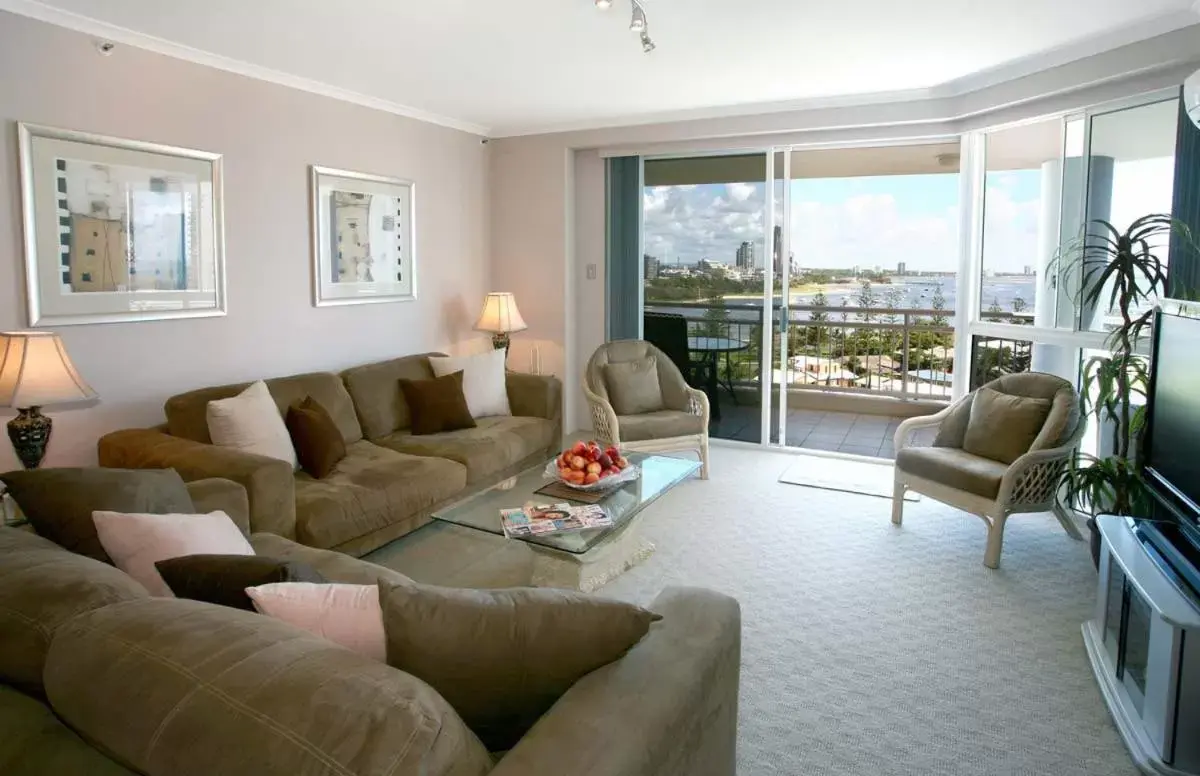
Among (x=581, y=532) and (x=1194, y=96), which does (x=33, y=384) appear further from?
(x=1194, y=96)

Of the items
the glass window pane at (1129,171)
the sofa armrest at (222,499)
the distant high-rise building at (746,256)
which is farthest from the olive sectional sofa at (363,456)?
the glass window pane at (1129,171)

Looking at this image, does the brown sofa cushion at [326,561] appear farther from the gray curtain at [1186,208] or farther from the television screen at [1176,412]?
the gray curtain at [1186,208]

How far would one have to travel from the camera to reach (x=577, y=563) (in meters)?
3.33

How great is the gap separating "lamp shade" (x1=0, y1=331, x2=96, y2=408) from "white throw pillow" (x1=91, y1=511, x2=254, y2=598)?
1.11 metres

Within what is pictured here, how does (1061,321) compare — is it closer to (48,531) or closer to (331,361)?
(331,361)

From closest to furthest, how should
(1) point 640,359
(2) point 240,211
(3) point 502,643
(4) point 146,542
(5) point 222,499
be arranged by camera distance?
(3) point 502,643 → (4) point 146,542 → (5) point 222,499 → (2) point 240,211 → (1) point 640,359

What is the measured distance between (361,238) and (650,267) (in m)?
2.31

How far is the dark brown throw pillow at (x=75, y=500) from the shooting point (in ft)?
6.78

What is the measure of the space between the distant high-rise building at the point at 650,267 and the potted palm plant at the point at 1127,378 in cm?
305

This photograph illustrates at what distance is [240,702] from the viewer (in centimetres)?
110

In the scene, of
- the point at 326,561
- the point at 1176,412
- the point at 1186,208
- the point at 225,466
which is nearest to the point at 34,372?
the point at 225,466

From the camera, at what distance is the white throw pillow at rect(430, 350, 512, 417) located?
5.10 metres

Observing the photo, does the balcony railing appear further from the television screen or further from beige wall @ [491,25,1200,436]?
the television screen

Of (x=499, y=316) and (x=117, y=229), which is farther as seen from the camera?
(x=499, y=316)
